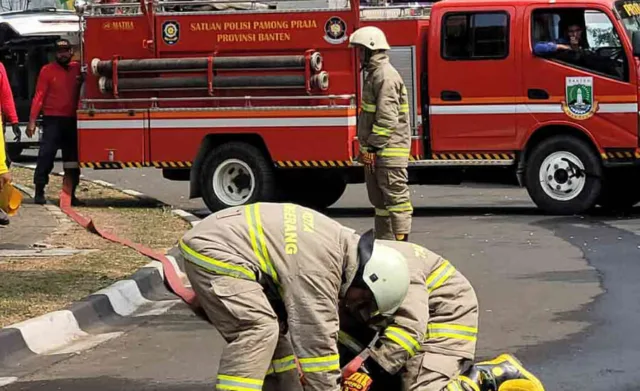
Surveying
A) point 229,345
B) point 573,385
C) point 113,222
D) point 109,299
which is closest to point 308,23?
point 113,222

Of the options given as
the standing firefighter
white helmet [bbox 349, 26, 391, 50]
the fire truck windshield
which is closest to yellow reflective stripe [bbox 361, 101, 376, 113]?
the standing firefighter

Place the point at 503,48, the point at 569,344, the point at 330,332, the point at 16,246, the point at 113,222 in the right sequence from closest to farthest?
1. the point at 330,332
2. the point at 569,344
3. the point at 16,246
4. the point at 113,222
5. the point at 503,48

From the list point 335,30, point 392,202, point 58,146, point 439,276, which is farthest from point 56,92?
point 439,276

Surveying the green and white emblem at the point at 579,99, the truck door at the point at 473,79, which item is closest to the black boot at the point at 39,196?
the truck door at the point at 473,79

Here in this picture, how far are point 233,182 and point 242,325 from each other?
10507mm

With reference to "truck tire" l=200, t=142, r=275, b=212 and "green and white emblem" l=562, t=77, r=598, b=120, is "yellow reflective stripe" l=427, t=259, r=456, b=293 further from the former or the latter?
"truck tire" l=200, t=142, r=275, b=212

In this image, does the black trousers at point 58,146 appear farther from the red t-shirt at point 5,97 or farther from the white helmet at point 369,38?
the white helmet at point 369,38

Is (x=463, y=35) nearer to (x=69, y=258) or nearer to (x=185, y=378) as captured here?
(x=69, y=258)

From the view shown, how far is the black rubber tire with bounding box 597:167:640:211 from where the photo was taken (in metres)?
15.3

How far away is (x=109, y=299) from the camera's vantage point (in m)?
9.32

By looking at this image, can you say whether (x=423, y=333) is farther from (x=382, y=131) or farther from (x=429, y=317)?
(x=382, y=131)

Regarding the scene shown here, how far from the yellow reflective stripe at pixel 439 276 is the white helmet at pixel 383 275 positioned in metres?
0.56

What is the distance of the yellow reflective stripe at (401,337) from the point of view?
5.48 meters

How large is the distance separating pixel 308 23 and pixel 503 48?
227 cm
